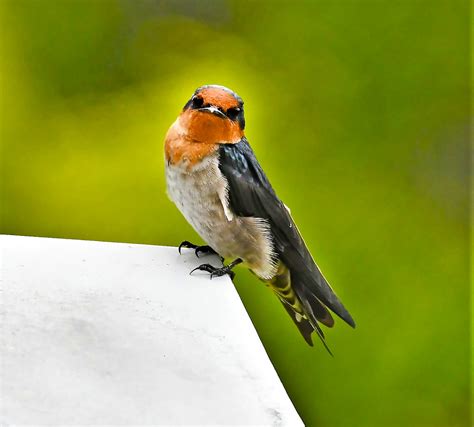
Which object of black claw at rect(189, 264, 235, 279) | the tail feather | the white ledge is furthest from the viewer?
the tail feather

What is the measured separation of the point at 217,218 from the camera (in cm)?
144

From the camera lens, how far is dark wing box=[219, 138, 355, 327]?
4.68 feet

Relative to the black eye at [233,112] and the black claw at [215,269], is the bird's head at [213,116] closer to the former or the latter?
the black eye at [233,112]

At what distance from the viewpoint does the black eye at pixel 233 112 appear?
141cm

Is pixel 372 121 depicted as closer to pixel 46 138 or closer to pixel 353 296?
pixel 353 296

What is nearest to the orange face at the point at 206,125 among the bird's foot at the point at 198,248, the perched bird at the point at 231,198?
the perched bird at the point at 231,198

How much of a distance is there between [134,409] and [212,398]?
0.31 feet

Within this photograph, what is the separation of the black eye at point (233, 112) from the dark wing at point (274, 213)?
2.2 inches

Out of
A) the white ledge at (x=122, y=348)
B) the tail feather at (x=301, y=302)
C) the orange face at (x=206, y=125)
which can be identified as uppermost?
the orange face at (x=206, y=125)

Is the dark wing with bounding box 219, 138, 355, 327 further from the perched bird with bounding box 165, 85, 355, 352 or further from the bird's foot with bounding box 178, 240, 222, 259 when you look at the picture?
the bird's foot with bounding box 178, 240, 222, 259

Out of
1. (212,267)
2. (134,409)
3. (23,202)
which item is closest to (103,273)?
(212,267)

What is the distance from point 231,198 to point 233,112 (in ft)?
0.51

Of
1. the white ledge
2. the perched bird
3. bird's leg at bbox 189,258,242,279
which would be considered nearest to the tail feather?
the perched bird

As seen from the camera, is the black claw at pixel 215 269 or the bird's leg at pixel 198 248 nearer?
the black claw at pixel 215 269
